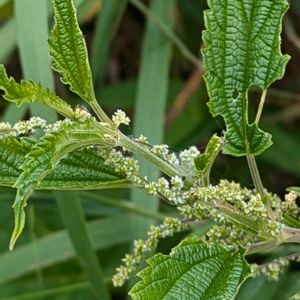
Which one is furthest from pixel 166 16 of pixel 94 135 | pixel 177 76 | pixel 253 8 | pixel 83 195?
pixel 94 135

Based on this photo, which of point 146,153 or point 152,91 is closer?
point 146,153

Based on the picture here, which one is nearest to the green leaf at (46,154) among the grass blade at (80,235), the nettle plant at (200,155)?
the nettle plant at (200,155)

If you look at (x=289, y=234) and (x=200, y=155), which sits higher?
(x=200, y=155)

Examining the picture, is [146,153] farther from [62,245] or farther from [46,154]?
[62,245]

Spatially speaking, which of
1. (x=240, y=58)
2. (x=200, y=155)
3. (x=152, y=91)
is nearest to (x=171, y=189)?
(x=200, y=155)

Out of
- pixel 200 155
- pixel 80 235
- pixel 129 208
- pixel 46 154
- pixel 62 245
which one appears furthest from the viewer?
pixel 62 245

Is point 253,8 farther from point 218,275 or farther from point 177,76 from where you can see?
point 177,76

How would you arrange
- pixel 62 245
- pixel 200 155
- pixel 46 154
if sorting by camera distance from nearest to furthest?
pixel 46 154 < pixel 200 155 < pixel 62 245
